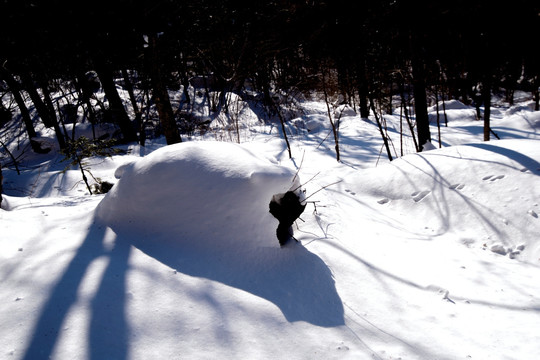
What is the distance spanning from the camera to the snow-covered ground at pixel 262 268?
5.45 ft

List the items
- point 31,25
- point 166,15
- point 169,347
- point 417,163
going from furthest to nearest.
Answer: point 31,25, point 166,15, point 417,163, point 169,347

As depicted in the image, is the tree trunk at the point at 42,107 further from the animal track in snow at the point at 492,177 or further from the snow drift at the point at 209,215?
the animal track in snow at the point at 492,177

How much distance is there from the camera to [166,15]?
Result: 7102 millimetres

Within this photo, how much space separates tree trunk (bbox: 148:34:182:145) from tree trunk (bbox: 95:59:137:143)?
4907mm

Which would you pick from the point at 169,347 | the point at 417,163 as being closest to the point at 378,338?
the point at 169,347

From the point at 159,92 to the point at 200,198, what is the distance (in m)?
4.13

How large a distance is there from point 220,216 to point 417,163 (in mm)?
3215

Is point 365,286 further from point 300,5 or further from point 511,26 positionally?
point 511,26

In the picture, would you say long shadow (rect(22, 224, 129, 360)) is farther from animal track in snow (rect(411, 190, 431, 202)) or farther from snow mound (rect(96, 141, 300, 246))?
animal track in snow (rect(411, 190, 431, 202))

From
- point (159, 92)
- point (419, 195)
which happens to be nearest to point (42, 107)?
point (159, 92)

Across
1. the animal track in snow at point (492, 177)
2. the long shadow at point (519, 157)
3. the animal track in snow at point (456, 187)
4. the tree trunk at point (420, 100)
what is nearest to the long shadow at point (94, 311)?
the animal track in snow at point (456, 187)

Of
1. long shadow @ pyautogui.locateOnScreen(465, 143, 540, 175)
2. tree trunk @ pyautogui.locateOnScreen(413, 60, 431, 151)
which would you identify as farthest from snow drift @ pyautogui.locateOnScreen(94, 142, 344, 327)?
tree trunk @ pyautogui.locateOnScreen(413, 60, 431, 151)

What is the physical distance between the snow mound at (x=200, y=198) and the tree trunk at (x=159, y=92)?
11.8 ft

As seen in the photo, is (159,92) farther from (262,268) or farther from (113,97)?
(113,97)
